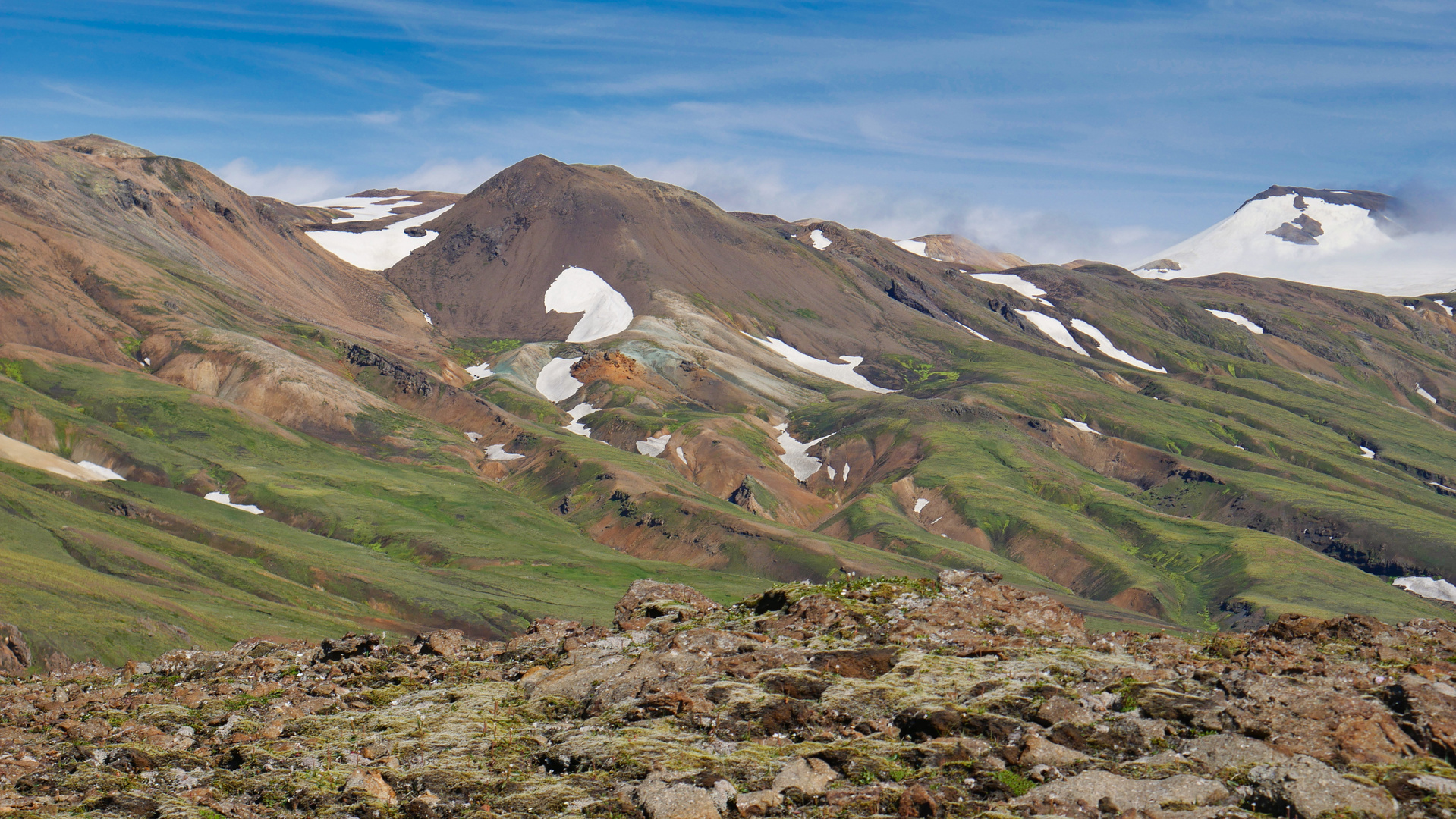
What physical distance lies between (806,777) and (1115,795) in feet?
18.0

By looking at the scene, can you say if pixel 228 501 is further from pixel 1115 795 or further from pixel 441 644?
pixel 1115 795

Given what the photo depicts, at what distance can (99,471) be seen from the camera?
176500mm

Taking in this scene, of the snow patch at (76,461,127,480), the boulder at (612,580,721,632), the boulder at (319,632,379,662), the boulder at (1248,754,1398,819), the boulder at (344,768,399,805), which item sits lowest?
the snow patch at (76,461,127,480)

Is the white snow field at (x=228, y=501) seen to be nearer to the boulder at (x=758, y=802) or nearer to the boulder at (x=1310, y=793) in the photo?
the boulder at (x=758, y=802)

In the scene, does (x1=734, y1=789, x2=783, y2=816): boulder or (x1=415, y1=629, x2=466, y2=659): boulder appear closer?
(x1=734, y1=789, x2=783, y2=816): boulder

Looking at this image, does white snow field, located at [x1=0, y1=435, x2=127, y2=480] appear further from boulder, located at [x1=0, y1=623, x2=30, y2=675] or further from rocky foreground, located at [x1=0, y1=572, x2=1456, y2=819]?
rocky foreground, located at [x1=0, y1=572, x2=1456, y2=819]

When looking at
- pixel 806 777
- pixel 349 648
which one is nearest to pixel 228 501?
pixel 349 648

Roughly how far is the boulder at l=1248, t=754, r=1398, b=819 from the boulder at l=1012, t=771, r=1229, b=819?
647 mm

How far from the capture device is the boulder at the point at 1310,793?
56.7 ft

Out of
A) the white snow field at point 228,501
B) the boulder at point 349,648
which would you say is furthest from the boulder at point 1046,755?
the white snow field at point 228,501

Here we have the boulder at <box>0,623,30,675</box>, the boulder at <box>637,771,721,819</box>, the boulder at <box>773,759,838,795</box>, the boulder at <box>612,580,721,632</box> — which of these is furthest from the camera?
the boulder at <box>0,623,30,675</box>

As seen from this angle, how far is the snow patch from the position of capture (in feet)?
568

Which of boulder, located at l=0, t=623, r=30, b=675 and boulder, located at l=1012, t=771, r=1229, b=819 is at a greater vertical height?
boulder, located at l=1012, t=771, r=1229, b=819

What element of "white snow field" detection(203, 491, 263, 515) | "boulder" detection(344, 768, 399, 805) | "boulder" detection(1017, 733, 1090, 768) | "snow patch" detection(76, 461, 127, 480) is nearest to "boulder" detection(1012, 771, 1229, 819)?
"boulder" detection(1017, 733, 1090, 768)
